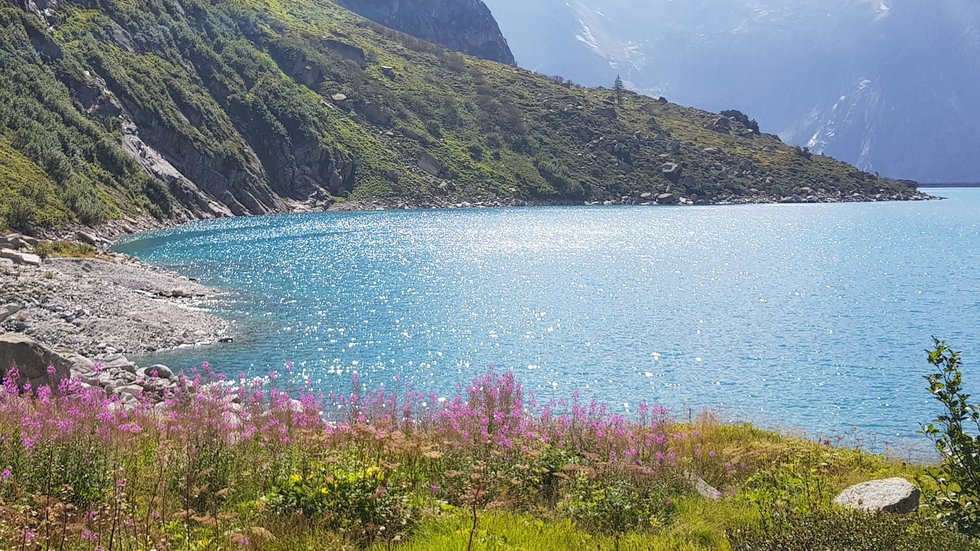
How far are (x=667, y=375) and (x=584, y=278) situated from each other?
99.2ft

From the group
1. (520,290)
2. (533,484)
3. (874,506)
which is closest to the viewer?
(874,506)

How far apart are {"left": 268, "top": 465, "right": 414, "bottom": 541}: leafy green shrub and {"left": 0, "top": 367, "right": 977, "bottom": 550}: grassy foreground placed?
0.07ft

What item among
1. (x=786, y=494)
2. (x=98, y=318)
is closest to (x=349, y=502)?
(x=786, y=494)

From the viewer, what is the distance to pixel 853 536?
6.93m

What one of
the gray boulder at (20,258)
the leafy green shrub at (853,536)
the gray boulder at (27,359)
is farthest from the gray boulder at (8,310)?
the leafy green shrub at (853,536)

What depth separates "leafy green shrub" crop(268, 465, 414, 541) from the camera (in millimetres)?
7625

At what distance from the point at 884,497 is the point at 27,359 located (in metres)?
19.5

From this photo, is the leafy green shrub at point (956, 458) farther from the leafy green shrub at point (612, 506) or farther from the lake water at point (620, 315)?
the lake water at point (620, 315)

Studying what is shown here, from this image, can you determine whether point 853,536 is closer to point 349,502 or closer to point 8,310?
point 349,502

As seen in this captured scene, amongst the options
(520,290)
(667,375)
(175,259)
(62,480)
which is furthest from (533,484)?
(175,259)

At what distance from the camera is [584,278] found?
6138cm

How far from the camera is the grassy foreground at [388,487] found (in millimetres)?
7102

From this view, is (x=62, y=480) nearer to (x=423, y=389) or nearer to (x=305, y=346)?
(x=423, y=389)

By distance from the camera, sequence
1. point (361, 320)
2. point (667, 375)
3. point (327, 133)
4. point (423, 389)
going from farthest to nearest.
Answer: point (327, 133) < point (361, 320) < point (667, 375) < point (423, 389)
